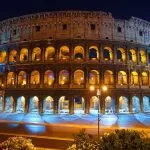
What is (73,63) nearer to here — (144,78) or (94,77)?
(94,77)

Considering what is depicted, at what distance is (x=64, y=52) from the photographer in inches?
1226

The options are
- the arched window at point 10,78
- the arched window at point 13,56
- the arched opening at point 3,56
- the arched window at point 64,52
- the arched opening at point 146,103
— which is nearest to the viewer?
the arched window at point 64,52

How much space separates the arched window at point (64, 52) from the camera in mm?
29286

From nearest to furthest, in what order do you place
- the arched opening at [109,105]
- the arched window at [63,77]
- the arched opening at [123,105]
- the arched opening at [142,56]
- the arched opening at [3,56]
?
the arched opening at [109,105]
the arched opening at [123,105]
the arched window at [63,77]
the arched opening at [142,56]
the arched opening at [3,56]

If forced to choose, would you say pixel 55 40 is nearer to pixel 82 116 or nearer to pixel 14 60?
pixel 14 60

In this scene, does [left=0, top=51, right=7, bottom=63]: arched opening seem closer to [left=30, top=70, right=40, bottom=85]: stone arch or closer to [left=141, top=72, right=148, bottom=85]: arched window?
[left=30, top=70, right=40, bottom=85]: stone arch

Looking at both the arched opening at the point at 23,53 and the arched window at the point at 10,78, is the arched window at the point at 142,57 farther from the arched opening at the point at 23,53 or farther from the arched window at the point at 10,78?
the arched window at the point at 10,78

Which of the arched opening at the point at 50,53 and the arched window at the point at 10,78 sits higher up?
the arched opening at the point at 50,53

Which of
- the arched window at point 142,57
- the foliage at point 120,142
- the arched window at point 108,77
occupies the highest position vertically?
the arched window at point 142,57

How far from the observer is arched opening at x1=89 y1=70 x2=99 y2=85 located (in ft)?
94.6

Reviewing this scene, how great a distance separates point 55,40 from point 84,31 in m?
4.21

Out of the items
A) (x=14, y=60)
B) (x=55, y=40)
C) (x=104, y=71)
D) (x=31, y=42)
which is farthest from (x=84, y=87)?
(x=14, y=60)

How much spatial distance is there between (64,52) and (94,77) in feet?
19.1

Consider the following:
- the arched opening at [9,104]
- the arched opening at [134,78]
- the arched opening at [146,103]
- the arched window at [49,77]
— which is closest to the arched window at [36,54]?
the arched window at [49,77]
